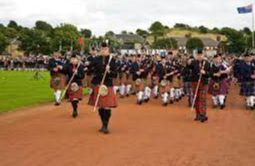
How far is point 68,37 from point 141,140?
68.3 m

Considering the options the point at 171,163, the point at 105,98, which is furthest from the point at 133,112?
the point at 171,163

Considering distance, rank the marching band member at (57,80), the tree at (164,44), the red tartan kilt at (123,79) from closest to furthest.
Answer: the marching band member at (57,80), the red tartan kilt at (123,79), the tree at (164,44)

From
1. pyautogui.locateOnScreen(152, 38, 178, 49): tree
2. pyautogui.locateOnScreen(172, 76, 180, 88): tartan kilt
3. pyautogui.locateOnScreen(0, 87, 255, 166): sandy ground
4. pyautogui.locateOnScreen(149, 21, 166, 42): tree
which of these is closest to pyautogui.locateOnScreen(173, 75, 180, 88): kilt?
pyautogui.locateOnScreen(172, 76, 180, 88): tartan kilt

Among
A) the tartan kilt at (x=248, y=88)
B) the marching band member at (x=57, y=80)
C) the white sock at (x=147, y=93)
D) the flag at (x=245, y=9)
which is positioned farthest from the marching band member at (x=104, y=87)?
the flag at (x=245, y=9)

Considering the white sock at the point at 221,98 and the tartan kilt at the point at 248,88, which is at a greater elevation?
the tartan kilt at the point at 248,88

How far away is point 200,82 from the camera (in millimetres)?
15555

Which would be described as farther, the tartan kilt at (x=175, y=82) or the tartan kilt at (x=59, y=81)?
the tartan kilt at (x=175, y=82)

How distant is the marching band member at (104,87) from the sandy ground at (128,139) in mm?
489

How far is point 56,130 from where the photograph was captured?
1327 cm

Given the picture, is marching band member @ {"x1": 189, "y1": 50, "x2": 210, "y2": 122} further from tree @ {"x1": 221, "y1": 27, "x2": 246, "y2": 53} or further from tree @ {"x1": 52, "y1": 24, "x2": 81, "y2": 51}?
tree @ {"x1": 221, "y1": 27, "x2": 246, "y2": 53}

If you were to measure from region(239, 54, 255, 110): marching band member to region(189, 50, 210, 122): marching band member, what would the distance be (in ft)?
14.0

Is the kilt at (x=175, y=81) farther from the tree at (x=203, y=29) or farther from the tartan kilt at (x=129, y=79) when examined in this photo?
the tree at (x=203, y=29)

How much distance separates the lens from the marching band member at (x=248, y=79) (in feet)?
64.0

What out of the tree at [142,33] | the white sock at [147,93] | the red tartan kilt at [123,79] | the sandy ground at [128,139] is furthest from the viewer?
the tree at [142,33]
